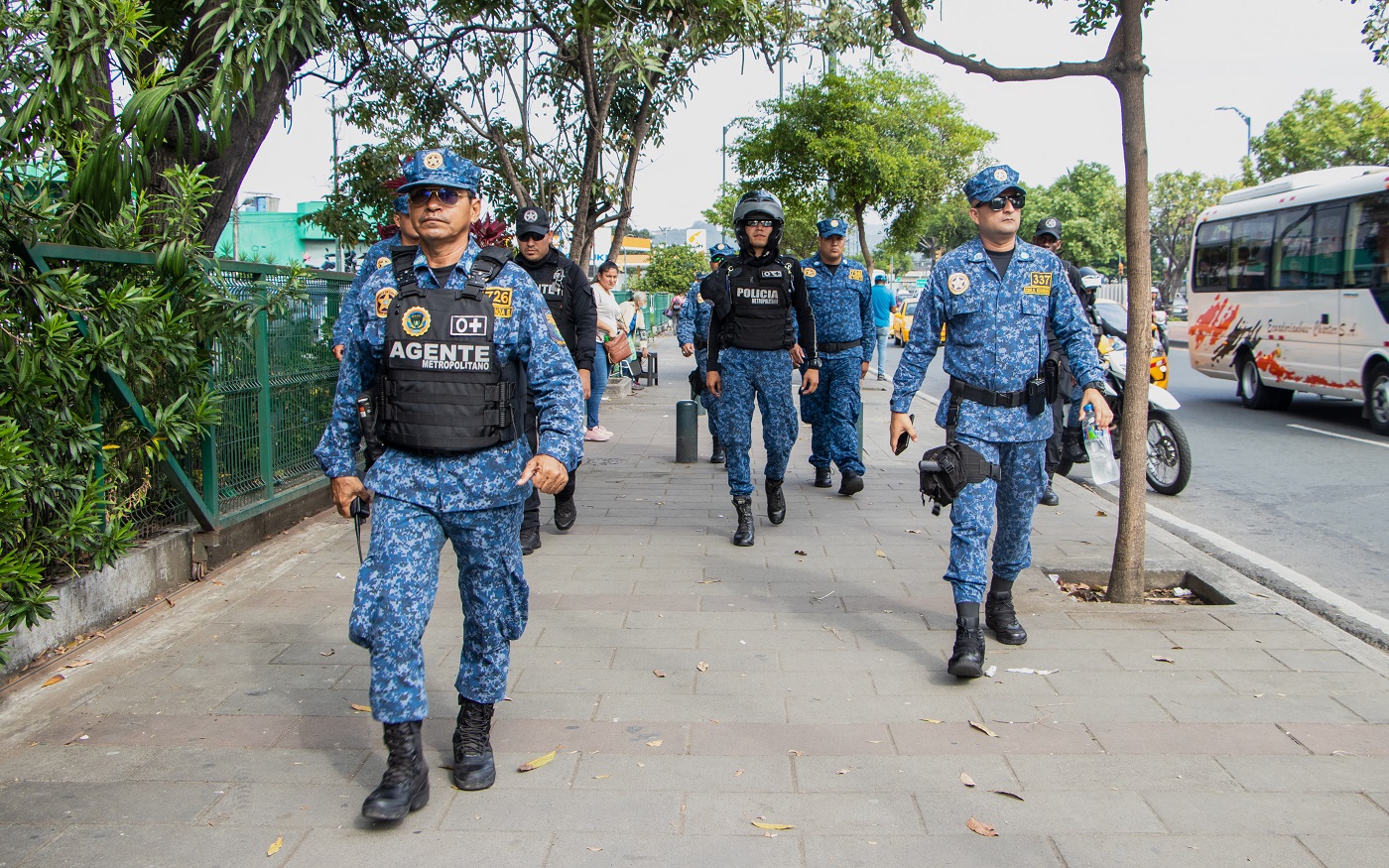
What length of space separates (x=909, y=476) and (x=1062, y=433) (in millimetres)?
1594

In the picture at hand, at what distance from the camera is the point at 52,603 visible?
4625 millimetres

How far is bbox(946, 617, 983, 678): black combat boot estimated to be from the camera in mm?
4316

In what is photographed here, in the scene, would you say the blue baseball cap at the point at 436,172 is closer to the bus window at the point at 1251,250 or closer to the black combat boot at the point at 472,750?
the black combat boot at the point at 472,750

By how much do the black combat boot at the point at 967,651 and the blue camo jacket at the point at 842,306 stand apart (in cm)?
404

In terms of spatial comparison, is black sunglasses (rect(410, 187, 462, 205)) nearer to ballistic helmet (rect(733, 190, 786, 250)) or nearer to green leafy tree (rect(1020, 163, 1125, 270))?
ballistic helmet (rect(733, 190, 786, 250))

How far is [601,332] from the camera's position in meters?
9.83

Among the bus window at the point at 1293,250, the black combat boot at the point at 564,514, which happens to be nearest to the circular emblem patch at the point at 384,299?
the black combat boot at the point at 564,514

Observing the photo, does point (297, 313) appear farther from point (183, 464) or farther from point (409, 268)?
point (409, 268)

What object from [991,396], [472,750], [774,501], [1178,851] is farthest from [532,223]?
[1178,851]

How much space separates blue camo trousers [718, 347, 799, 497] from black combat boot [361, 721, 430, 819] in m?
3.71

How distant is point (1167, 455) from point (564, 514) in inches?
192

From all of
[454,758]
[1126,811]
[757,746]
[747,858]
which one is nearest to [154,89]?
[454,758]

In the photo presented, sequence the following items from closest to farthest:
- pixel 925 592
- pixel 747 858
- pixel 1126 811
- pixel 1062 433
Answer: pixel 747 858
pixel 1126 811
pixel 925 592
pixel 1062 433

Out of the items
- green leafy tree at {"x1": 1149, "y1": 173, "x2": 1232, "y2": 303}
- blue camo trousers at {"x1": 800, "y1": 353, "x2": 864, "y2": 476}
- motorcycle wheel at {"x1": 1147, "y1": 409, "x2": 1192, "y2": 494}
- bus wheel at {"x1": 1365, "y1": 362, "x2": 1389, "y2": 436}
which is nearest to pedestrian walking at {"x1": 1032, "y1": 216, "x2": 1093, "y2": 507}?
motorcycle wheel at {"x1": 1147, "y1": 409, "x2": 1192, "y2": 494}
